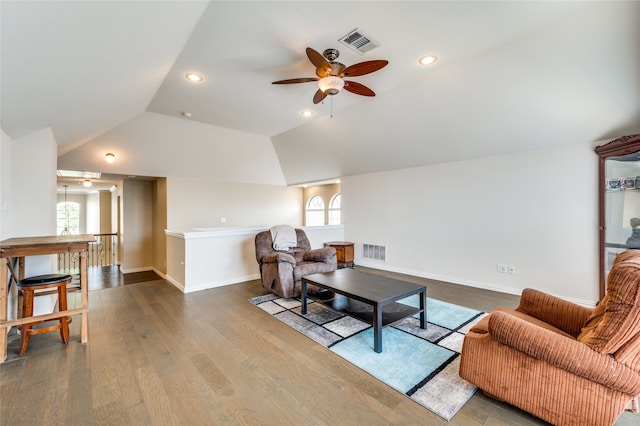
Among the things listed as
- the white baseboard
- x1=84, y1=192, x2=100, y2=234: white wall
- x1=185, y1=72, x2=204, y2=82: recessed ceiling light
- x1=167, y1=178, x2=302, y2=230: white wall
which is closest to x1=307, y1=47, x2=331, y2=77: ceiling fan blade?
x1=185, y1=72, x2=204, y2=82: recessed ceiling light

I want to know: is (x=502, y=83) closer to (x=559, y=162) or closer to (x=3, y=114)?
(x=559, y=162)

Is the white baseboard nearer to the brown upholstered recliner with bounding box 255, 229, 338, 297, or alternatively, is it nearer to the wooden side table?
the wooden side table

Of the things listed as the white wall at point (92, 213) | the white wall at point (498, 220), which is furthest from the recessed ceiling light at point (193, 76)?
the white wall at point (92, 213)

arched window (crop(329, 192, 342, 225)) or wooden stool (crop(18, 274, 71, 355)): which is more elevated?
arched window (crop(329, 192, 342, 225))

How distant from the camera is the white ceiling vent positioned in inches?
95.4

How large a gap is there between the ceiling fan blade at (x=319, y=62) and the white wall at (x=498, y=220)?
3145 millimetres

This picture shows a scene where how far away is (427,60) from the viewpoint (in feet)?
9.49

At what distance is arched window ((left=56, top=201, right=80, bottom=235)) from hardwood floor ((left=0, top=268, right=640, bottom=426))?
9.95 m

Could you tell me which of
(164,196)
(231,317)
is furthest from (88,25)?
(164,196)

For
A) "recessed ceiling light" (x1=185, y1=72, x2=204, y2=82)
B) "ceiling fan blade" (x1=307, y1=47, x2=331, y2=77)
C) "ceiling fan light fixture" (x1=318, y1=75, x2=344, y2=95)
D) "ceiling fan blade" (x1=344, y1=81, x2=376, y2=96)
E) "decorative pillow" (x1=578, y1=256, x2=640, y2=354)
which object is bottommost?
"decorative pillow" (x1=578, y1=256, x2=640, y2=354)

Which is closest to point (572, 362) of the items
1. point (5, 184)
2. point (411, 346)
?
point (411, 346)

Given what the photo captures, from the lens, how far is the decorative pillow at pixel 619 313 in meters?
1.34

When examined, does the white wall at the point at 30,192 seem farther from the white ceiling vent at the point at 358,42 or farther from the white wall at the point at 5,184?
the white ceiling vent at the point at 358,42

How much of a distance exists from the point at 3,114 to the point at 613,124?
6024mm
